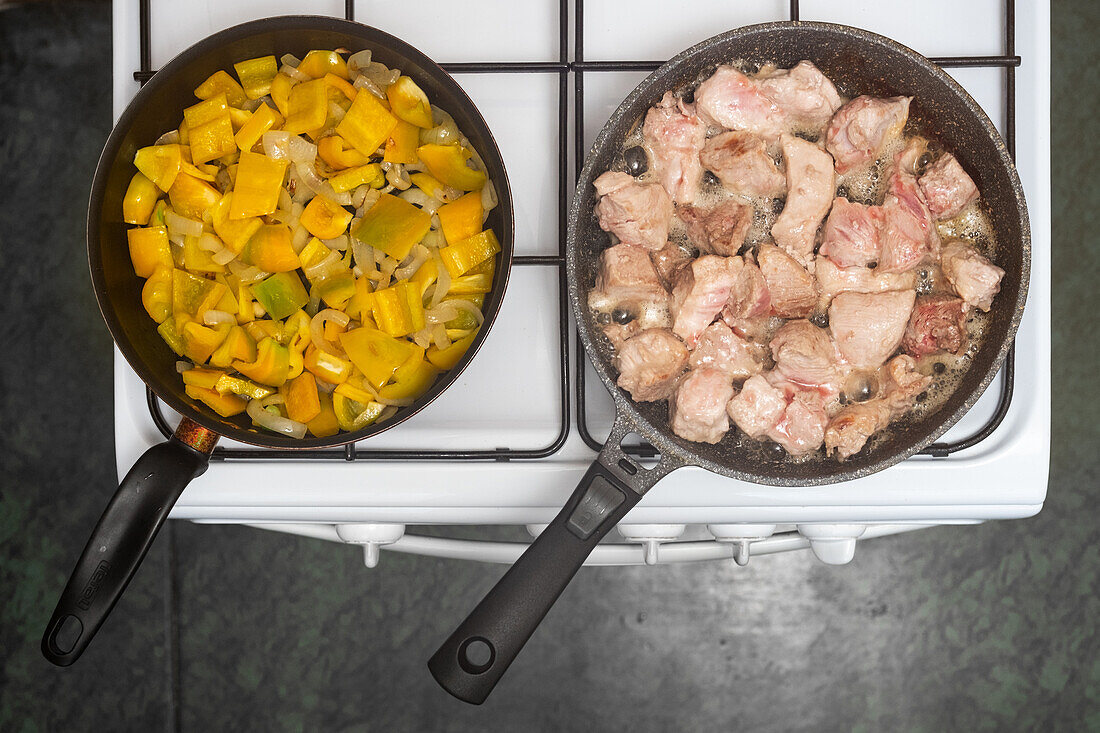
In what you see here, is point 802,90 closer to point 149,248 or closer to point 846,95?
point 846,95

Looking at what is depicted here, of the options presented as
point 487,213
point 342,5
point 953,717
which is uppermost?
point 342,5

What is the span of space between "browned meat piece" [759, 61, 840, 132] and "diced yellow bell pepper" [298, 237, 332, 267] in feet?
1.28

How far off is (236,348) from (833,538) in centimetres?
56

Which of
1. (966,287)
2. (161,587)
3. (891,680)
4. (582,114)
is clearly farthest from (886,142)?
(161,587)

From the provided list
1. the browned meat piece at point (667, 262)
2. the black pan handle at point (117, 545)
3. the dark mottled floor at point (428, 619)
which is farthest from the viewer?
the dark mottled floor at point (428, 619)

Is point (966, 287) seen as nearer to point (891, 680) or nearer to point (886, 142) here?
point (886, 142)

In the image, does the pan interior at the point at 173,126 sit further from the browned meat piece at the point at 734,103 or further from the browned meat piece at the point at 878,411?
the browned meat piece at the point at 878,411

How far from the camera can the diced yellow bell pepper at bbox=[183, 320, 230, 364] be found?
65 cm

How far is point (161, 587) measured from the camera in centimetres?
123

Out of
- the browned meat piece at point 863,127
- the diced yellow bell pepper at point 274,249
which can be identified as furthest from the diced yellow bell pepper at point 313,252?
the browned meat piece at point 863,127

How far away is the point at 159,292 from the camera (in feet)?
2.18

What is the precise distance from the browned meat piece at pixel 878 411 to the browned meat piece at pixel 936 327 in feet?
0.05

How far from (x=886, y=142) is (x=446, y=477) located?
48 cm

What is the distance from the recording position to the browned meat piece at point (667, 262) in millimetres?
696
